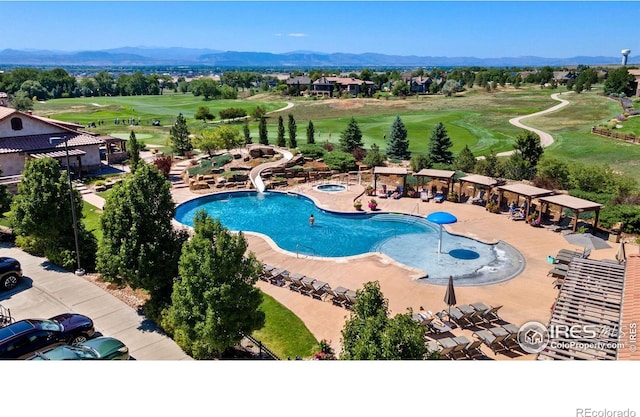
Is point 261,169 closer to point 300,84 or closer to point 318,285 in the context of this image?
point 318,285

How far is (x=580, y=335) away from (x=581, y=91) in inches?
4846

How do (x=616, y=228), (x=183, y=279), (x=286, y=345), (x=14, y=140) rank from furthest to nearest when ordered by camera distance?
(x=14, y=140) → (x=616, y=228) → (x=286, y=345) → (x=183, y=279)

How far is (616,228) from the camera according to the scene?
80.4 feet

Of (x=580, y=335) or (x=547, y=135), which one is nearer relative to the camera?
(x=580, y=335)

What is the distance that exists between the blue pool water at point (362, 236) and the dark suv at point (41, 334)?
11183 millimetres

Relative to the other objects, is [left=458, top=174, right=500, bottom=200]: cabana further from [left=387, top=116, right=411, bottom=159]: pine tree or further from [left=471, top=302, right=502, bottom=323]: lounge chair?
[left=471, top=302, right=502, bottom=323]: lounge chair

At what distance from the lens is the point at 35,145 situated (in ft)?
127

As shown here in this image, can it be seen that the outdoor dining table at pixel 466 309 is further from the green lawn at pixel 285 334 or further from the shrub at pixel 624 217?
the shrub at pixel 624 217

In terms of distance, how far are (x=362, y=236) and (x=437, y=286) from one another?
25.3 feet

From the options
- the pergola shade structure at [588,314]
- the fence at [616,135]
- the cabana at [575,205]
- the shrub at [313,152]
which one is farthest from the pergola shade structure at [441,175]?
the fence at [616,135]

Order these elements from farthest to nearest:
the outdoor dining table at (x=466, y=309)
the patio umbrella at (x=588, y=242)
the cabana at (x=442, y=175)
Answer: the cabana at (x=442, y=175) → the patio umbrella at (x=588, y=242) → the outdoor dining table at (x=466, y=309)

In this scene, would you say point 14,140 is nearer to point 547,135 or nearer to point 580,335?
point 580,335

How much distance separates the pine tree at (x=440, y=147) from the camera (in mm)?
40750
